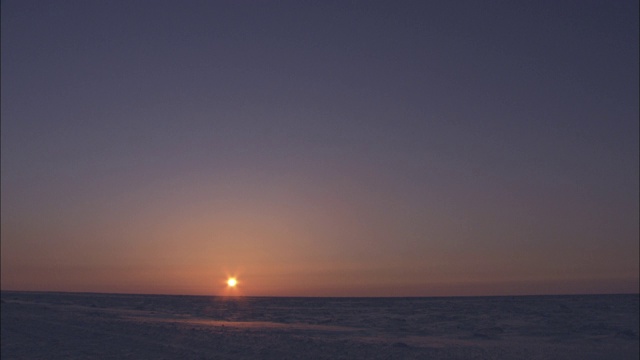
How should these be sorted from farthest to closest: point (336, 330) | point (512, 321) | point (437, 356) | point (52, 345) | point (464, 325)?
point (512, 321), point (464, 325), point (336, 330), point (52, 345), point (437, 356)

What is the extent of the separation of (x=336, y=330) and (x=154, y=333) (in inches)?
439

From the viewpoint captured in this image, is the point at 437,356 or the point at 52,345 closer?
the point at 437,356

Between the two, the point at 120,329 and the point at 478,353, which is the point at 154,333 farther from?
the point at 478,353

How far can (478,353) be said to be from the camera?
24609mm

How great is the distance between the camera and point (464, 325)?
130 ft

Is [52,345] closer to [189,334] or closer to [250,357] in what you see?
[189,334]

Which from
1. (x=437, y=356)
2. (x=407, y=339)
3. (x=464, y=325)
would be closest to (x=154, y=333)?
(x=407, y=339)

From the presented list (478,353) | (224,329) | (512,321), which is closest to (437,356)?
(478,353)

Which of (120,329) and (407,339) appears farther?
(120,329)

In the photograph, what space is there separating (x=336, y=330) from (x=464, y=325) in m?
9.43

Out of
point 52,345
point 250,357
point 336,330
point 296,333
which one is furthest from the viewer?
point 336,330

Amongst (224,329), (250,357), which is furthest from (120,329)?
(250,357)

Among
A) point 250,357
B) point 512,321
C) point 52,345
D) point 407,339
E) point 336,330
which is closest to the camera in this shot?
point 250,357

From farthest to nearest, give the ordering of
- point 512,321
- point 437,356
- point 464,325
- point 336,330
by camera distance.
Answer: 1. point 512,321
2. point 464,325
3. point 336,330
4. point 437,356
